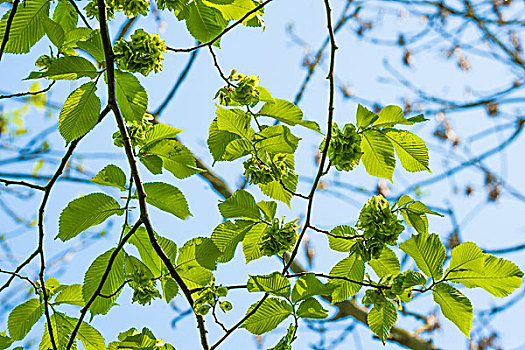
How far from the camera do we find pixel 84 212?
0.93 metres

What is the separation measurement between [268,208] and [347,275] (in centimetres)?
20

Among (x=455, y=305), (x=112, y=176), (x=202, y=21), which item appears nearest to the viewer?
(x=455, y=305)

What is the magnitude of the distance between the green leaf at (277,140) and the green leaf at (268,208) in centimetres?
10

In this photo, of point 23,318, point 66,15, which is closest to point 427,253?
point 23,318

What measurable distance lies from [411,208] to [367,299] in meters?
0.18

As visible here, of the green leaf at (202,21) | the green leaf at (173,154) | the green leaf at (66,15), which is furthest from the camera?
the green leaf at (66,15)

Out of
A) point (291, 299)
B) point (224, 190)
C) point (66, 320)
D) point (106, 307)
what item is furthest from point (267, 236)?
point (224, 190)

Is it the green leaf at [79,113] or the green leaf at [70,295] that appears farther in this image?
the green leaf at [70,295]

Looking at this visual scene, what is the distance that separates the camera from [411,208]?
2.85ft

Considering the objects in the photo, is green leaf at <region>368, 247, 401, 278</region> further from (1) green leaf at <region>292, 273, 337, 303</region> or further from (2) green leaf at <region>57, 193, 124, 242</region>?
(2) green leaf at <region>57, 193, 124, 242</region>

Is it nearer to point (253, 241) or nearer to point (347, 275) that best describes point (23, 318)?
point (253, 241)

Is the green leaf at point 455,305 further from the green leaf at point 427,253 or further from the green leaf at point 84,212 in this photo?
the green leaf at point 84,212

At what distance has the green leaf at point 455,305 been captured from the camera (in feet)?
2.76

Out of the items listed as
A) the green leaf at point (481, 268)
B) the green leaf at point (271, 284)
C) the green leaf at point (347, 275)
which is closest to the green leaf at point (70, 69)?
the green leaf at point (271, 284)
